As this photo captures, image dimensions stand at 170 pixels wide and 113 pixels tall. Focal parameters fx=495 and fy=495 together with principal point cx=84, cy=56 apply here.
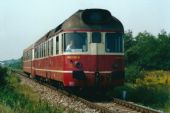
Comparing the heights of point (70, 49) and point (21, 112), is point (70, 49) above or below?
above

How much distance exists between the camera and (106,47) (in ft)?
61.0

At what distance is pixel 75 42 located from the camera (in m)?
18.4

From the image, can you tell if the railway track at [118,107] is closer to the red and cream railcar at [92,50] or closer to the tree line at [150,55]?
the red and cream railcar at [92,50]

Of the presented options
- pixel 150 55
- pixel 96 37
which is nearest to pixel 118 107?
pixel 96 37

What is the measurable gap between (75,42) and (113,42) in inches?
57.4

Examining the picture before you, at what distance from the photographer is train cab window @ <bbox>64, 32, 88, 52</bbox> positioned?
1838 centimetres

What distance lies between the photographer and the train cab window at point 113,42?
61.1 feet

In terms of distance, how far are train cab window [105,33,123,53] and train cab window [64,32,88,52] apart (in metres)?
0.85

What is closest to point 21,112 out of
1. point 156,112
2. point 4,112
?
point 4,112

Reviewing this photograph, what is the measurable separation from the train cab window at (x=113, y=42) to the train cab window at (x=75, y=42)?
85 centimetres

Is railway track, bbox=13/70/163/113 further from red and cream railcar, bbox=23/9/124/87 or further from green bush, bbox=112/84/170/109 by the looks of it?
green bush, bbox=112/84/170/109

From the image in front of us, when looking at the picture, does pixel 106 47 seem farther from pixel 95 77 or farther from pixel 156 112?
pixel 156 112

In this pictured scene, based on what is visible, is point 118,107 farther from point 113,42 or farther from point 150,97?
point 113,42

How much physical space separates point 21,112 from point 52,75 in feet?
33.0
